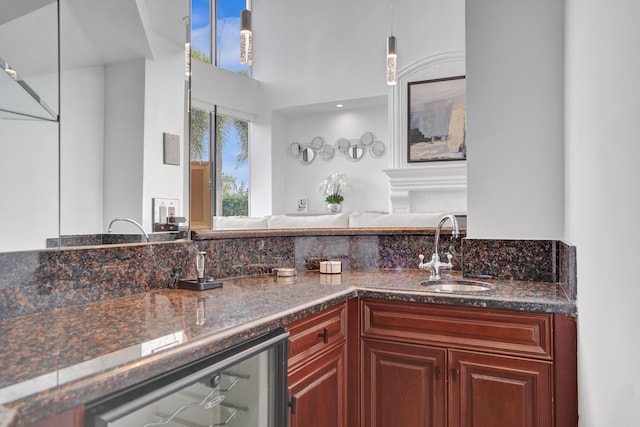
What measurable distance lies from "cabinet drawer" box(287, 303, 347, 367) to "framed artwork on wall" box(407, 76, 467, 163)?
449 centimetres

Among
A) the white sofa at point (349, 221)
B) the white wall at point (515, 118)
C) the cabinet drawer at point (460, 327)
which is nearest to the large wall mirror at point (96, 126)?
the cabinet drawer at point (460, 327)

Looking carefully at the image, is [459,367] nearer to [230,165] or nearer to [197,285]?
[197,285]

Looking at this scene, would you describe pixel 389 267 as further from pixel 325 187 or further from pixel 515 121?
pixel 325 187

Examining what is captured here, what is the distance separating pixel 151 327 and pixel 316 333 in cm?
63

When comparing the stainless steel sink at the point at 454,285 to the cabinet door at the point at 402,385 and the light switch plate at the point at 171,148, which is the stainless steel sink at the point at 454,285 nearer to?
the cabinet door at the point at 402,385

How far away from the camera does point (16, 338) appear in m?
1.03

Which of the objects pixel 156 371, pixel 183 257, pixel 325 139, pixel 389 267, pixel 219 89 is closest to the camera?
pixel 156 371

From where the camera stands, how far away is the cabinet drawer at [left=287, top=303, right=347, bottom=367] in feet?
4.83

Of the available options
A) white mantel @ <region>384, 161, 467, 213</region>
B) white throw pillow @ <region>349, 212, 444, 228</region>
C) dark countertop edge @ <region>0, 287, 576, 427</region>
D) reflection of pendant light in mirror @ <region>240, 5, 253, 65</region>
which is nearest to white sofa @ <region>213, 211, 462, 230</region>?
white throw pillow @ <region>349, 212, 444, 228</region>

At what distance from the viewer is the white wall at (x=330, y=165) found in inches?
268

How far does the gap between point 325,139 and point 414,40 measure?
6.53 feet

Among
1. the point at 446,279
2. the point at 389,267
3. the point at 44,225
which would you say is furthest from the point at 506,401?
the point at 44,225

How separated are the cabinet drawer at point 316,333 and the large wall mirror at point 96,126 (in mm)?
685

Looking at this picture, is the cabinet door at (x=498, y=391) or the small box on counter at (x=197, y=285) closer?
the cabinet door at (x=498, y=391)
